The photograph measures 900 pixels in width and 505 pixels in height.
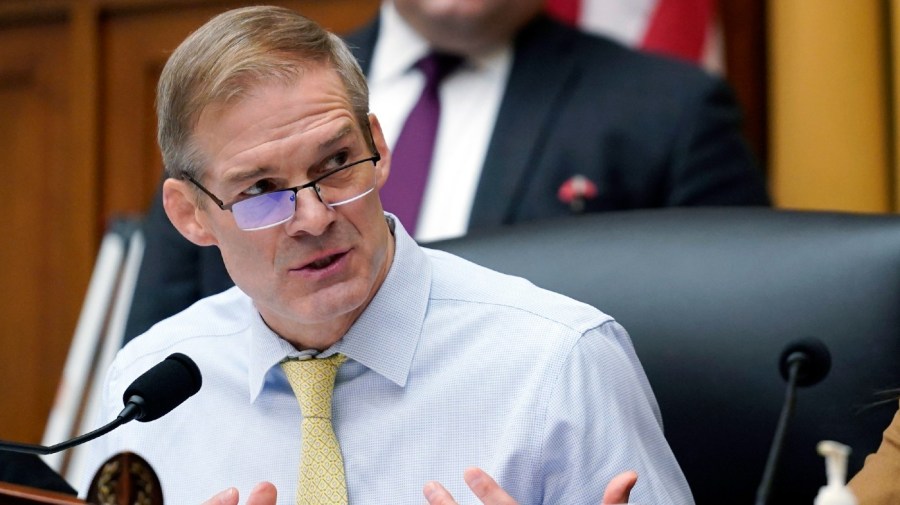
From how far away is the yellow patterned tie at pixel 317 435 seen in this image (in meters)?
1.59

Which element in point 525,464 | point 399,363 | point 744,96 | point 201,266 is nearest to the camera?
point 525,464

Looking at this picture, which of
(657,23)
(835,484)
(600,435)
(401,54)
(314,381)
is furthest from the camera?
(657,23)

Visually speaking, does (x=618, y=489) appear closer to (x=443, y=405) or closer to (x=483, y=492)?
(x=483, y=492)

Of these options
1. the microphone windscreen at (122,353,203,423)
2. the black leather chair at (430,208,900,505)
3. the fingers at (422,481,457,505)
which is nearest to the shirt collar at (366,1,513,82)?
the black leather chair at (430,208,900,505)

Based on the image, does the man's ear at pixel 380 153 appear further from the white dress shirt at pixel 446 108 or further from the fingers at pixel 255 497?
the white dress shirt at pixel 446 108

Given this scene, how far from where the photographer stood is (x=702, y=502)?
170 centimetres

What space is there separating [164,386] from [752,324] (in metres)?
0.70

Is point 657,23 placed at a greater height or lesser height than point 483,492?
greater

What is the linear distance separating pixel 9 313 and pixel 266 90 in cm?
262

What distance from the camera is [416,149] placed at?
2658mm

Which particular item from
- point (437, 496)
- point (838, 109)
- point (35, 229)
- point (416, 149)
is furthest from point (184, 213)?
point (35, 229)

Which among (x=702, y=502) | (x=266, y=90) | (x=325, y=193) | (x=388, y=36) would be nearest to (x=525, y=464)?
(x=702, y=502)

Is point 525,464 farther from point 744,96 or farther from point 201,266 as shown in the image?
point 744,96

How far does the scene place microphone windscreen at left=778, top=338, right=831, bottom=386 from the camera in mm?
1309
